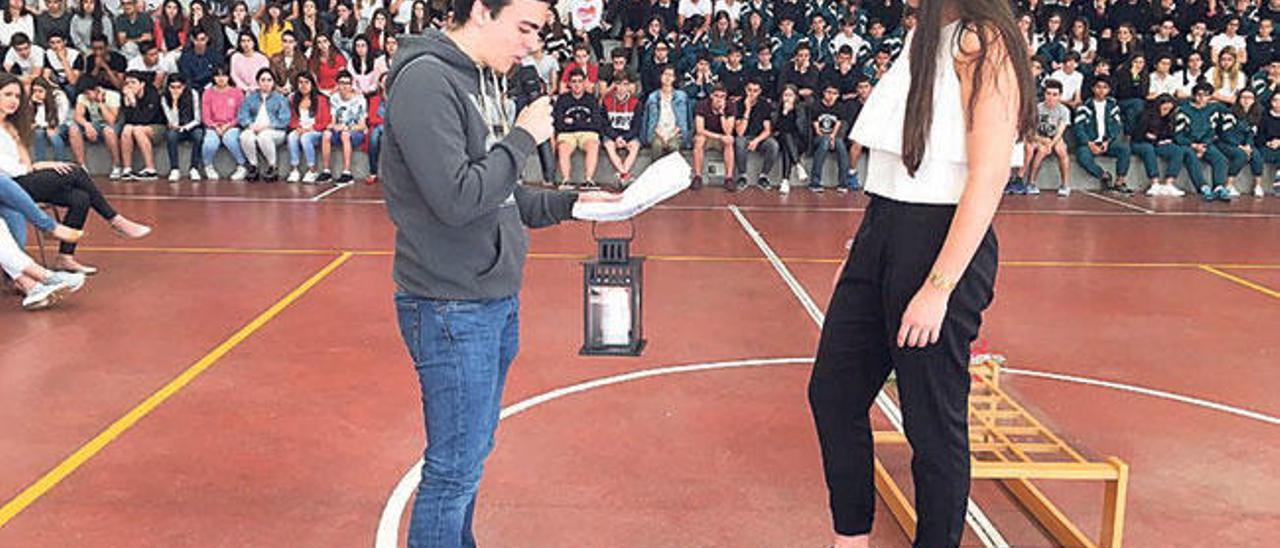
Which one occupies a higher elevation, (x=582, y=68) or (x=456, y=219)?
(x=582, y=68)

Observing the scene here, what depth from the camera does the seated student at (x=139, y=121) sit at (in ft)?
44.0

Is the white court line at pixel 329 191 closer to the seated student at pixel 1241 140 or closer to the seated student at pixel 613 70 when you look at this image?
the seated student at pixel 613 70

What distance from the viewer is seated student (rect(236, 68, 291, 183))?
43.9ft

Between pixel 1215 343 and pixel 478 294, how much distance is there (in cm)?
503

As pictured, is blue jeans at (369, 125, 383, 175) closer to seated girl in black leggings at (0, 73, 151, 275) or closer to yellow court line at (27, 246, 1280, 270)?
yellow court line at (27, 246, 1280, 270)

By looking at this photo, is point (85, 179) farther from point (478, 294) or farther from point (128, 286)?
point (478, 294)

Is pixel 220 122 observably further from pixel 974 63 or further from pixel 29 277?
pixel 974 63

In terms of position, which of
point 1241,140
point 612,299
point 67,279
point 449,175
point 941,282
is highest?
point 449,175

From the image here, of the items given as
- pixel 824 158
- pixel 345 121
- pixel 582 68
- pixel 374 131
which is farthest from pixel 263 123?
pixel 824 158

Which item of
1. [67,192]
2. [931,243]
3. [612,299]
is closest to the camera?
[931,243]

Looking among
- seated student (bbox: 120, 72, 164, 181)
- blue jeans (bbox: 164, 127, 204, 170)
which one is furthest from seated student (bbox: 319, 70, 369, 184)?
seated student (bbox: 120, 72, 164, 181)

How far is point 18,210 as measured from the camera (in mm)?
6648

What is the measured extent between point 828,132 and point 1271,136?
540 centimetres

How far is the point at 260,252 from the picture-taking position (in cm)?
831
